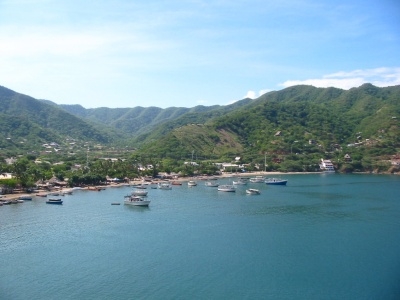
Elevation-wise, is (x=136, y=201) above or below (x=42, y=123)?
below

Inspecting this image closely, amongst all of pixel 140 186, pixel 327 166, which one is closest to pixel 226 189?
pixel 140 186

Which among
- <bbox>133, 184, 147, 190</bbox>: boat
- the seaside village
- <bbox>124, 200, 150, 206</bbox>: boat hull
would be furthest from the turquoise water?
<bbox>133, 184, 147, 190</bbox>: boat

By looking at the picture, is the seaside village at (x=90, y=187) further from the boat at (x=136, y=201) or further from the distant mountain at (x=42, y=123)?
the boat at (x=136, y=201)

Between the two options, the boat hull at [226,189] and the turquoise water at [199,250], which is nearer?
the turquoise water at [199,250]

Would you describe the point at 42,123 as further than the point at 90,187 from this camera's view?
Yes

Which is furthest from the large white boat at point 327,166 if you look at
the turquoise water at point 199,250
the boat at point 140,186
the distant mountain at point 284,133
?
the boat at point 140,186

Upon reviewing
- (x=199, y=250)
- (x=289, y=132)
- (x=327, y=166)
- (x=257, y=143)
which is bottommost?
(x=199, y=250)

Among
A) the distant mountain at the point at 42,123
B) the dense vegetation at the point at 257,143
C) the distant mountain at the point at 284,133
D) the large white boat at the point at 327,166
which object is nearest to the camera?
the dense vegetation at the point at 257,143

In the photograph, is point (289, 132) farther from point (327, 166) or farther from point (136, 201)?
point (136, 201)

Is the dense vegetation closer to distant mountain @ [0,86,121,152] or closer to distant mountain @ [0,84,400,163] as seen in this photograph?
distant mountain @ [0,84,400,163]

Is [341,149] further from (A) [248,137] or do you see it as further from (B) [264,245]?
(B) [264,245]
